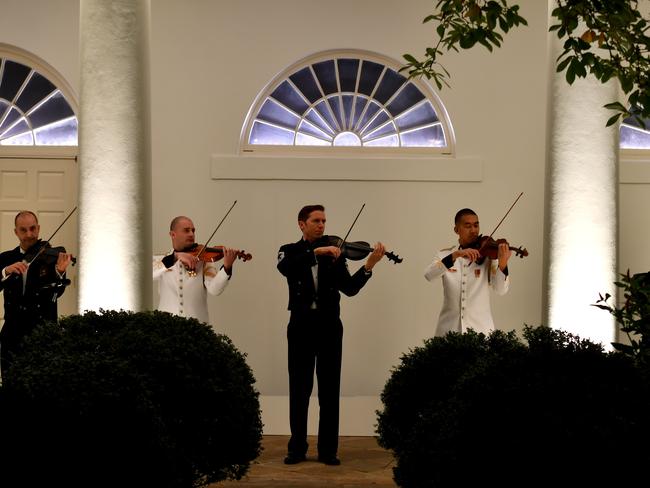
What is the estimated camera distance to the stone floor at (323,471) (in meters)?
6.36

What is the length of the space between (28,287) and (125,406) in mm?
3833

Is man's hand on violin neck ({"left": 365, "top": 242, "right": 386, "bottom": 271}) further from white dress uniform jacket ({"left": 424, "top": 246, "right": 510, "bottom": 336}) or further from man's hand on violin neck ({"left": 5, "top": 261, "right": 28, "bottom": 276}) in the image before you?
man's hand on violin neck ({"left": 5, "top": 261, "right": 28, "bottom": 276})

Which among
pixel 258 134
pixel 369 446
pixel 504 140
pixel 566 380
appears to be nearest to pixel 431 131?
pixel 504 140

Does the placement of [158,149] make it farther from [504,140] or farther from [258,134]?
[504,140]

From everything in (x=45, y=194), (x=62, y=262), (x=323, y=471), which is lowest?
(x=323, y=471)

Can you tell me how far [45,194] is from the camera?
9.31 meters

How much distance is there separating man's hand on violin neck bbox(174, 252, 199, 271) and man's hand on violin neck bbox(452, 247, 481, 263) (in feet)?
6.12

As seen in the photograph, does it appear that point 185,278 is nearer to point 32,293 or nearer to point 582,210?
point 32,293

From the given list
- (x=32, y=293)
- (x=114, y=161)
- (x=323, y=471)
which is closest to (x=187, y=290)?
(x=114, y=161)

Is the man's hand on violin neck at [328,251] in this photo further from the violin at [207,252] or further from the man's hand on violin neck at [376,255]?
the violin at [207,252]

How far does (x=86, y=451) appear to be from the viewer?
3986 millimetres

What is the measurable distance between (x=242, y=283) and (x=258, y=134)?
136 cm

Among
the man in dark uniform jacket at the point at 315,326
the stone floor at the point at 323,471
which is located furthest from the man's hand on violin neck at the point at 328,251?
the stone floor at the point at 323,471

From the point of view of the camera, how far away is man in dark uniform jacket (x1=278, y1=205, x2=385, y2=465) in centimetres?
710
